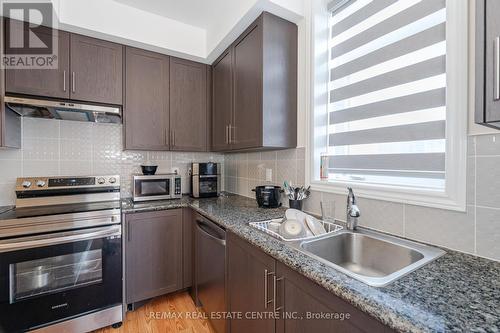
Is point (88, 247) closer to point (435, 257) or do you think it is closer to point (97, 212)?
point (97, 212)

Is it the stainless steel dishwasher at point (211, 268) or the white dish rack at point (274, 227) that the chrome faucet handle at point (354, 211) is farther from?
the stainless steel dishwasher at point (211, 268)

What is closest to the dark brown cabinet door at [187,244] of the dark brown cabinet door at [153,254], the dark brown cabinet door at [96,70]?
the dark brown cabinet door at [153,254]

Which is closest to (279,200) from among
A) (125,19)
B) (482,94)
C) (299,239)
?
(299,239)

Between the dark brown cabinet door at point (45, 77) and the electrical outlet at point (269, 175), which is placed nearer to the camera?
the dark brown cabinet door at point (45, 77)

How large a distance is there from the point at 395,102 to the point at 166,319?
2.28 m

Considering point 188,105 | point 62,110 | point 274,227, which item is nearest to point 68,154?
point 62,110

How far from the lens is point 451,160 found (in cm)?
97

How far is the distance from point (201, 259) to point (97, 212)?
0.86m

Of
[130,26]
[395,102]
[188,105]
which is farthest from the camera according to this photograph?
[188,105]

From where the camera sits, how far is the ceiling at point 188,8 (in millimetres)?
1923

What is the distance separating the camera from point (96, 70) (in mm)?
1954

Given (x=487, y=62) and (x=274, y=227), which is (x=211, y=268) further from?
(x=487, y=62)

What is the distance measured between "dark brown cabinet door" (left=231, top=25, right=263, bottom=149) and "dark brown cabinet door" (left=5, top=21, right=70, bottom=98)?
4.54ft

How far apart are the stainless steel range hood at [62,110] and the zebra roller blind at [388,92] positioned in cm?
186
